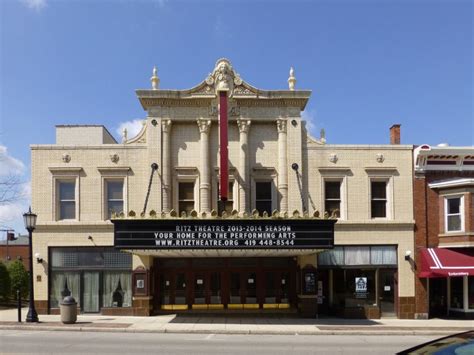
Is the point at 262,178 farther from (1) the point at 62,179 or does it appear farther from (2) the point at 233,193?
(1) the point at 62,179

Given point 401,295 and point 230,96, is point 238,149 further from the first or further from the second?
point 401,295

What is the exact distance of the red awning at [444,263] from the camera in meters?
23.1

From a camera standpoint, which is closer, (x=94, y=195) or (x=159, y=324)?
(x=159, y=324)

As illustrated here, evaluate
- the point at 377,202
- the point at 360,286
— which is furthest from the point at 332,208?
the point at 360,286

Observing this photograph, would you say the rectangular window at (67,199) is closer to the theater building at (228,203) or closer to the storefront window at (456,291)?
the theater building at (228,203)

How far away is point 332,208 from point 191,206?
6.70m

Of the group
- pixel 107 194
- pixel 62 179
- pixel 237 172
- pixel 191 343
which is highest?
pixel 237 172

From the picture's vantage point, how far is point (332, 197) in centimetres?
2495

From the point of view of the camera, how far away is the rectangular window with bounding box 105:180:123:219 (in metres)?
24.5

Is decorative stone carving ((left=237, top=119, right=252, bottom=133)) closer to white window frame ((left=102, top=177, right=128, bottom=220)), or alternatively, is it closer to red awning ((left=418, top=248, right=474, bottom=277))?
white window frame ((left=102, top=177, right=128, bottom=220))

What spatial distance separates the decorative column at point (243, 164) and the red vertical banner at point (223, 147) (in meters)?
1.26

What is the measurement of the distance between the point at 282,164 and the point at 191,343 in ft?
35.0

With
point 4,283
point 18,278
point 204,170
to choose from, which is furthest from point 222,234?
point 18,278

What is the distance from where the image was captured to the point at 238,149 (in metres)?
24.7
